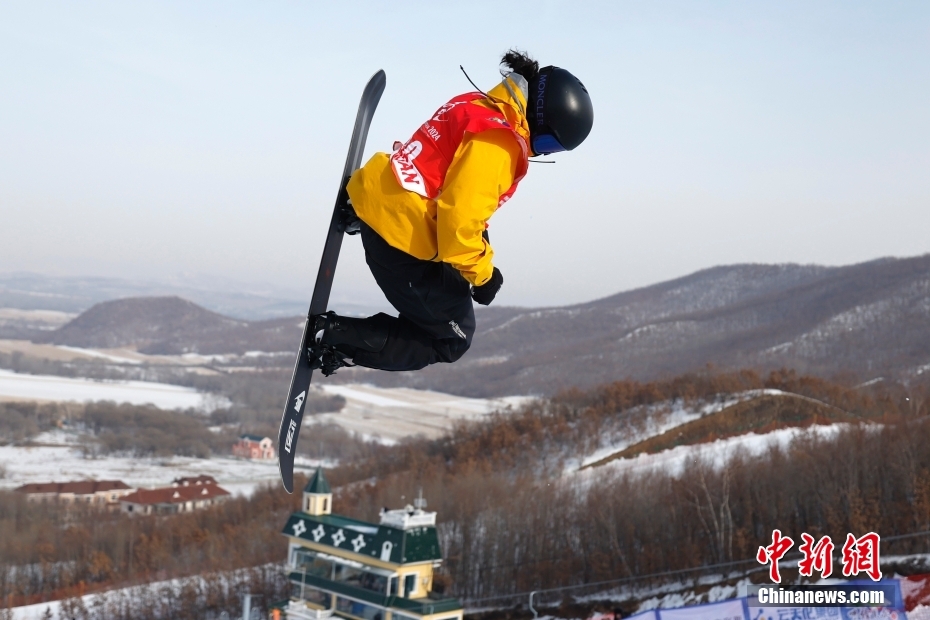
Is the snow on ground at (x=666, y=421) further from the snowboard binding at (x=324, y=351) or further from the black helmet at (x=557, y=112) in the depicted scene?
the black helmet at (x=557, y=112)

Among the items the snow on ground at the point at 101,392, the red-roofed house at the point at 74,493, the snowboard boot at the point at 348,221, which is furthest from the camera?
the snow on ground at the point at 101,392

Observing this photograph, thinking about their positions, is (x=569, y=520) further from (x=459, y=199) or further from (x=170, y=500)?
(x=170, y=500)

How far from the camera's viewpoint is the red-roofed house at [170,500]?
68938 millimetres

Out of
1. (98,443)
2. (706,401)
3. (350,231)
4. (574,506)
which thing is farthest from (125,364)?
(350,231)

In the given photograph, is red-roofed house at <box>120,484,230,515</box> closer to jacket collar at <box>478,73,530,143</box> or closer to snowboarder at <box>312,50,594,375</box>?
snowboarder at <box>312,50,594,375</box>

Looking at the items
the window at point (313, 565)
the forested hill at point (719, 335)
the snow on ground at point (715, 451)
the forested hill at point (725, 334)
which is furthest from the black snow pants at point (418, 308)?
the forested hill at point (719, 335)

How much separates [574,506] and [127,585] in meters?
22.6

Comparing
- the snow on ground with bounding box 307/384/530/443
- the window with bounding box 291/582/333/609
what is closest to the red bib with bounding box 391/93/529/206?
the window with bounding box 291/582/333/609

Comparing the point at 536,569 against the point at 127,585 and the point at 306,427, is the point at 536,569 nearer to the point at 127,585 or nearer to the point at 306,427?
the point at 127,585

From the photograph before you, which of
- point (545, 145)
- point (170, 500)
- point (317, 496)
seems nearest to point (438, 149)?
point (545, 145)

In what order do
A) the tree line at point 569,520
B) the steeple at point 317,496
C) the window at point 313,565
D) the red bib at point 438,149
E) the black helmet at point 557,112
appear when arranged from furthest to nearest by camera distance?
the tree line at point 569,520 < the steeple at point 317,496 < the window at point 313,565 < the black helmet at point 557,112 < the red bib at point 438,149

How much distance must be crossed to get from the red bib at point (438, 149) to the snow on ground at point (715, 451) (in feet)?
139

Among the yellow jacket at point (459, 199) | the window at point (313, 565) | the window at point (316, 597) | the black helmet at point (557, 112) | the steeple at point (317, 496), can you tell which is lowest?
the window at point (316, 597)

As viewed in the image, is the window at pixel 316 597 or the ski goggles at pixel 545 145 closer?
the ski goggles at pixel 545 145
